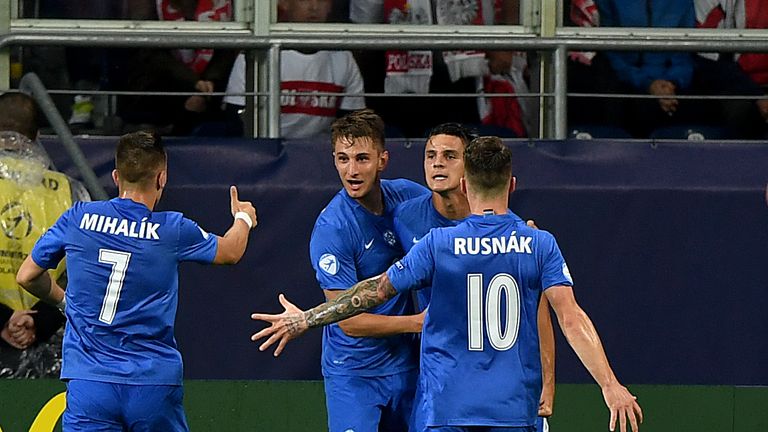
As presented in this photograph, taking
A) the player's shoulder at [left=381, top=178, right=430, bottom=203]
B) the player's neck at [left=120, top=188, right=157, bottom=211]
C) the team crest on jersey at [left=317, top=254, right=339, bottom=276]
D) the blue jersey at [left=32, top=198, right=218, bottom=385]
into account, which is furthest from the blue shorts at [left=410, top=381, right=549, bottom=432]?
the player's neck at [left=120, top=188, right=157, bottom=211]

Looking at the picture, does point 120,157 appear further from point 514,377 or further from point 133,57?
point 133,57

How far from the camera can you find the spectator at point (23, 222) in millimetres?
9289

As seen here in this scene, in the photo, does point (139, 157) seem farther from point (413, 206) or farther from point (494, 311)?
point (494, 311)

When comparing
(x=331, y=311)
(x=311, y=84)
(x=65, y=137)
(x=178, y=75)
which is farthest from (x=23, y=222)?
(x=331, y=311)

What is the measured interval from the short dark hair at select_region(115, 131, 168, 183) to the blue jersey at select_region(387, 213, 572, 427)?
1.42 meters

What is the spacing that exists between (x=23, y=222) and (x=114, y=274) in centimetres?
223

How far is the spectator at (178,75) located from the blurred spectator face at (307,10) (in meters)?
0.39

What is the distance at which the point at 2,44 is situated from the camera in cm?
957

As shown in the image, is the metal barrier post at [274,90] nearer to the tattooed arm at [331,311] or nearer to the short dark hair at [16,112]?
the short dark hair at [16,112]

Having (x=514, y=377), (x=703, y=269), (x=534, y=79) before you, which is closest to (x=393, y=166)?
(x=534, y=79)

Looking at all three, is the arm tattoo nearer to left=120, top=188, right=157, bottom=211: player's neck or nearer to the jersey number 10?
the jersey number 10

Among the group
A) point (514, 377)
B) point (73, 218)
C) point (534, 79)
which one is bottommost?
point (514, 377)

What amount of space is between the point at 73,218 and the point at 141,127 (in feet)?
9.48

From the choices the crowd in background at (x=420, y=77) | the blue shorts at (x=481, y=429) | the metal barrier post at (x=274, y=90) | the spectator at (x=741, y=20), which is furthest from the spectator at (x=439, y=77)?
the blue shorts at (x=481, y=429)
